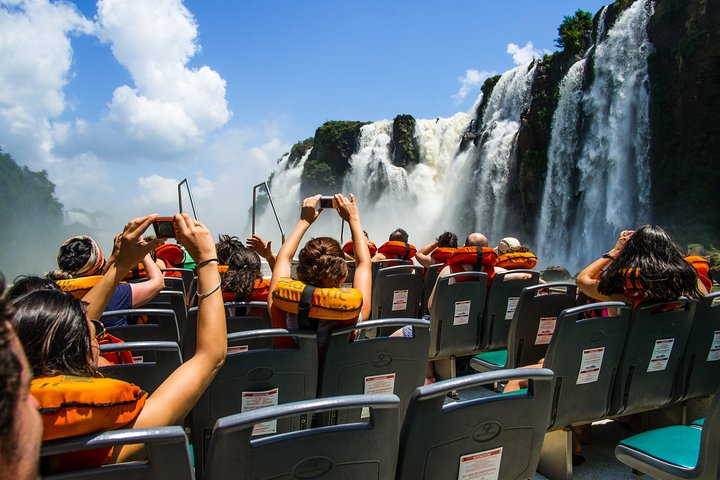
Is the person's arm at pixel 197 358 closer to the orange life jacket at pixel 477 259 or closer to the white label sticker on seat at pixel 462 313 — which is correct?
the white label sticker on seat at pixel 462 313

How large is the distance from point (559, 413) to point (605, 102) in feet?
68.9

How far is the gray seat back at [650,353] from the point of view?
2.62m

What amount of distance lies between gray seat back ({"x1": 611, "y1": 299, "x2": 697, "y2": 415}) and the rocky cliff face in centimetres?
1809

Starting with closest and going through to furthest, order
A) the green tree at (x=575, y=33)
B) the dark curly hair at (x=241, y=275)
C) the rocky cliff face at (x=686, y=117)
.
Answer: the dark curly hair at (x=241, y=275)
the rocky cliff face at (x=686, y=117)
the green tree at (x=575, y=33)

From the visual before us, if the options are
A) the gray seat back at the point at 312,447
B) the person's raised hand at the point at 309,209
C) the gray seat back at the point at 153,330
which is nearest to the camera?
the gray seat back at the point at 312,447

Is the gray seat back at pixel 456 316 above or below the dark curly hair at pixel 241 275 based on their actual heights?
below

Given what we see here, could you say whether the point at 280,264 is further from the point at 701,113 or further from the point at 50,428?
the point at 701,113

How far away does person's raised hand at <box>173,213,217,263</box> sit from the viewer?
1.62 m

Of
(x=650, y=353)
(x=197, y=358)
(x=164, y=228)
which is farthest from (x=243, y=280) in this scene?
(x=650, y=353)

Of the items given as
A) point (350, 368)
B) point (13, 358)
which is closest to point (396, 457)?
point (350, 368)

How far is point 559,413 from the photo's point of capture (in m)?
2.51

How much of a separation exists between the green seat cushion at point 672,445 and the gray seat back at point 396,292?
2.74 meters

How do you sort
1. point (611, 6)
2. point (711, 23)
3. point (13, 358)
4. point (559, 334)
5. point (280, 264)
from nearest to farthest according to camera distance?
point (13, 358) < point (559, 334) < point (280, 264) < point (711, 23) < point (611, 6)

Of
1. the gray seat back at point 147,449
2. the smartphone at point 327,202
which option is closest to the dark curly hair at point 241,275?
the smartphone at point 327,202
